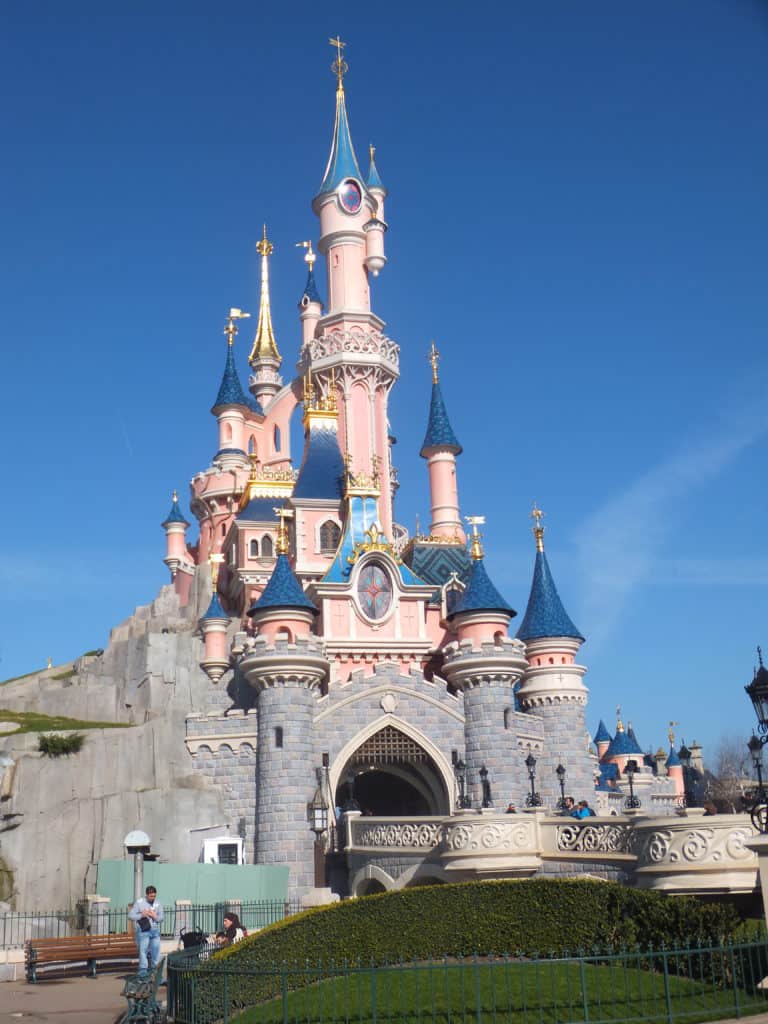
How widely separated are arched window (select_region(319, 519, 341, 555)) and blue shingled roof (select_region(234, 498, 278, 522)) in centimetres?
421

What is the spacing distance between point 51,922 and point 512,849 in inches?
427

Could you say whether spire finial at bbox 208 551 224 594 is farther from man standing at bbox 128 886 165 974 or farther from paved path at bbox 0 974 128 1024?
man standing at bbox 128 886 165 974

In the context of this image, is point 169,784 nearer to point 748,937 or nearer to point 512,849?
point 512,849

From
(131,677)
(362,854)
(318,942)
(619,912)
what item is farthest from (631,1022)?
(131,677)

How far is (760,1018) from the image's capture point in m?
11.0

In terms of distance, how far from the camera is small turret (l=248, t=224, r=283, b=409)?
53.9m

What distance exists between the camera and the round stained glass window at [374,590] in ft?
111

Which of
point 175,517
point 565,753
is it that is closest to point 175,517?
point 175,517

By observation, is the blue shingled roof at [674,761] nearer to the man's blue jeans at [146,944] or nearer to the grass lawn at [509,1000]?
the man's blue jeans at [146,944]

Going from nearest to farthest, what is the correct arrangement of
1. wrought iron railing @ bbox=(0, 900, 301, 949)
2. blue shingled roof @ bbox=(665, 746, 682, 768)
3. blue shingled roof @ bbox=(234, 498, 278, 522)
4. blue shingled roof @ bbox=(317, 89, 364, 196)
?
wrought iron railing @ bbox=(0, 900, 301, 949) < blue shingled roof @ bbox=(234, 498, 278, 522) < blue shingled roof @ bbox=(317, 89, 364, 196) < blue shingled roof @ bbox=(665, 746, 682, 768)

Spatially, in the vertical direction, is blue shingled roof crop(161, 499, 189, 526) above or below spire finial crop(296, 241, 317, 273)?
below

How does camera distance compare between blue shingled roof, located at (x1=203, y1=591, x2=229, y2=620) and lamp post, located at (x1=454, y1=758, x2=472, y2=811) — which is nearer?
lamp post, located at (x1=454, y1=758, x2=472, y2=811)

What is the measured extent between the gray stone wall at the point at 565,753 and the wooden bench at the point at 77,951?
16.6m

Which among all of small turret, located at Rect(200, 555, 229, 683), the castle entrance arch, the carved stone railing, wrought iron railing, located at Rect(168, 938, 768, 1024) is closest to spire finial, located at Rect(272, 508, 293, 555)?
small turret, located at Rect(200, 555, 229, 683)
